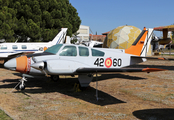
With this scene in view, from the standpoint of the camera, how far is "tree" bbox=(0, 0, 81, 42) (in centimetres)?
2705

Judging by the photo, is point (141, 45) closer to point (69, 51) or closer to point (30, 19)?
point (69, 51)

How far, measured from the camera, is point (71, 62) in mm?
9664

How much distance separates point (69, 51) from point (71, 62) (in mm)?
970

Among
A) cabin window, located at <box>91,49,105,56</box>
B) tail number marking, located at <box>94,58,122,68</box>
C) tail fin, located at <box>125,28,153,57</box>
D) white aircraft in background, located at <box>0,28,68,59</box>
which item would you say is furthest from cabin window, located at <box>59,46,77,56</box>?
white aircraft in background, located at <box>0,28,68,59</box>

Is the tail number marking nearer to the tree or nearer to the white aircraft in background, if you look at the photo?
the white aircraft in background

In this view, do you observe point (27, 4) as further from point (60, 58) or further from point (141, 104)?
point (141, 104)

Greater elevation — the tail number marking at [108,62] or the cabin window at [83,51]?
the cabin window at [83,51]

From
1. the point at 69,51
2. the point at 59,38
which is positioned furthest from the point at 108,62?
the point at 59,38

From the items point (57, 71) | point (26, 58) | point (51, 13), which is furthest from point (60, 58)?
point (51, 13)

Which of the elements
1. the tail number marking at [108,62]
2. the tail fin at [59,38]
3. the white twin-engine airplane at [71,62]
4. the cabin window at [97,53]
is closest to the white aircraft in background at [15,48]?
the tail fin at [59,38]

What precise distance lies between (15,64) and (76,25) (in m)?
34.7

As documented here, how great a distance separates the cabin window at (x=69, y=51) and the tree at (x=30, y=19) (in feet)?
63.0

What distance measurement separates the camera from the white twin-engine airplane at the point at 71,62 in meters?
8.95

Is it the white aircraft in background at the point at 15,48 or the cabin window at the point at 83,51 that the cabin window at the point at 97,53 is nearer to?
the cabin window at the point at 83,51
